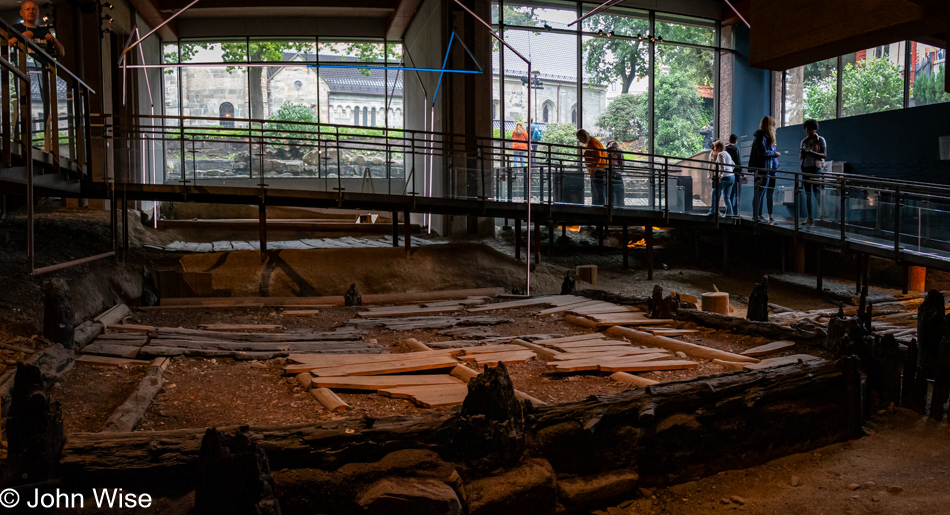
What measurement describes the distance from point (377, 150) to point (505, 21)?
6.95m

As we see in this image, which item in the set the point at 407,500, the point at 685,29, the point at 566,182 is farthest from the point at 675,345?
the point at 685,29

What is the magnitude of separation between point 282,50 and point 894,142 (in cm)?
1604

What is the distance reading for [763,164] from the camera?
1400 centimetres

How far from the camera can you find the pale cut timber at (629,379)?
18.8 feet

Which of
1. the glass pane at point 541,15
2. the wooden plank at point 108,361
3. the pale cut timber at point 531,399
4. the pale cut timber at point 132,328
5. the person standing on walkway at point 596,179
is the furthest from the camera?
the glass pane at point 541,15

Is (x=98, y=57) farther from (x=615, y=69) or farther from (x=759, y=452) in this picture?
(x=759, y=452)

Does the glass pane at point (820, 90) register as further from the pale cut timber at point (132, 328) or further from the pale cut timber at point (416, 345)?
the pale cut timber at point (132, 328)

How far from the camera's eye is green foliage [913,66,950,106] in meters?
16.0

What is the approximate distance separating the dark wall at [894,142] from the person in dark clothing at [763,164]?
4478mm

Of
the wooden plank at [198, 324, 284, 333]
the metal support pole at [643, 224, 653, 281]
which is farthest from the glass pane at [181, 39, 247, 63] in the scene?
the wooden plank at [198, 324, 284, 333]

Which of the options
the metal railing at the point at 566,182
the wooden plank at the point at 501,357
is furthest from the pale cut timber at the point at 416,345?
the metal railing at the point at 566,182

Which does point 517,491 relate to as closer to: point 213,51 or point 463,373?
point 463,373

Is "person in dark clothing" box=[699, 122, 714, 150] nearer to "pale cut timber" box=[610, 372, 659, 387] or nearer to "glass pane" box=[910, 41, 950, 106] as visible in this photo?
"glass pane" box=[910, 41, 950, 106]

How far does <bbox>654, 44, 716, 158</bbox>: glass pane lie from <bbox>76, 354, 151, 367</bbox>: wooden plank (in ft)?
53.6
